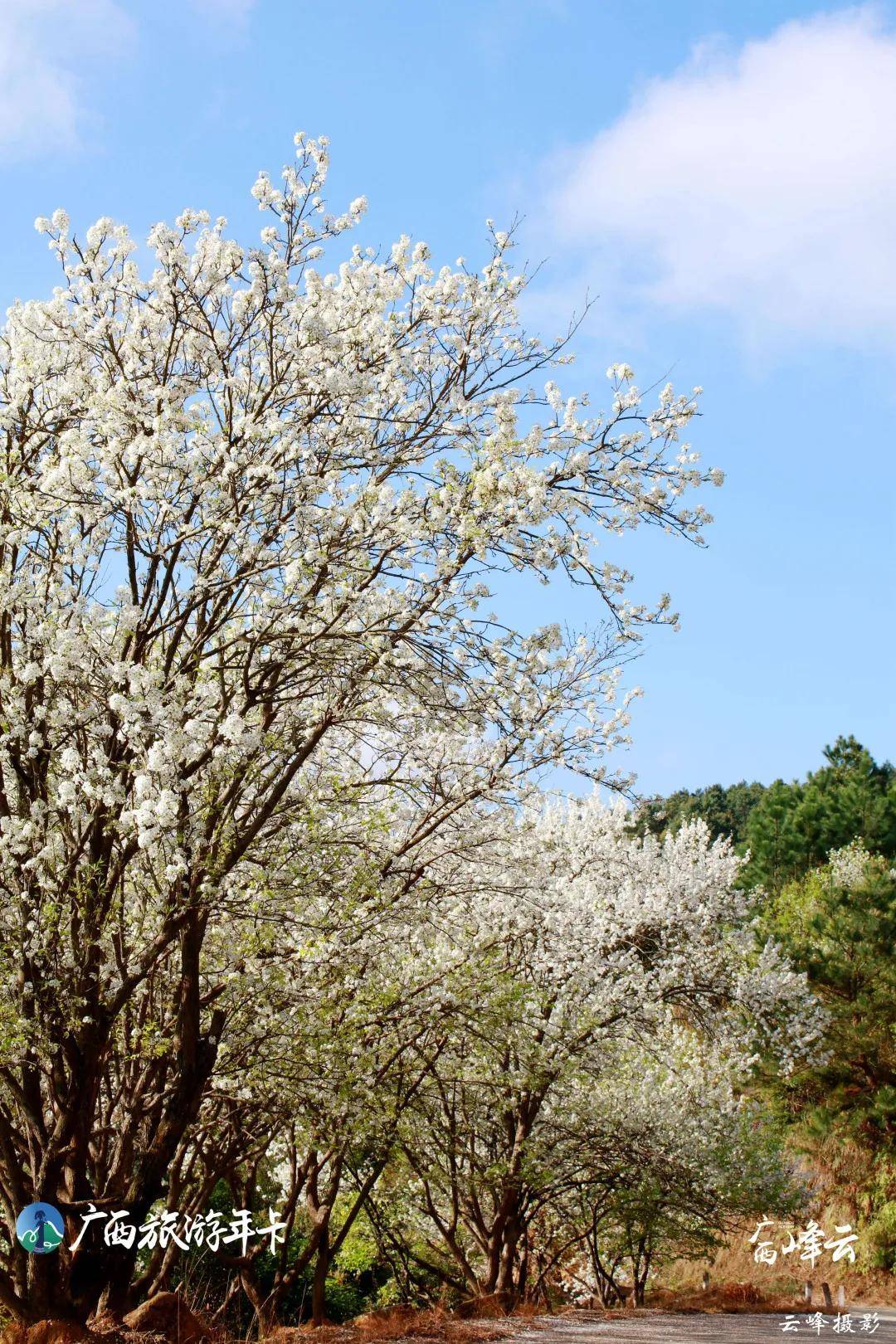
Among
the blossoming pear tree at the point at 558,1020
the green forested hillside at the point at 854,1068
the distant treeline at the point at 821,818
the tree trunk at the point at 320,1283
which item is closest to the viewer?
the tree trunk at the point at 320,1283

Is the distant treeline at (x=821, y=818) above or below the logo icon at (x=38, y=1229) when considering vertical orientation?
above

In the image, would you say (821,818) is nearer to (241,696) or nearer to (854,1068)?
(854,1068)

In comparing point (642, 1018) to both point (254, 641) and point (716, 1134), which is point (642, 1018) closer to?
point (716, 1134)

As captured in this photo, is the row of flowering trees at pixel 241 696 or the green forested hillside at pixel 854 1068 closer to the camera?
the row of flowering trees at pixel 241 696

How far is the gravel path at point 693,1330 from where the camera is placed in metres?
9.44

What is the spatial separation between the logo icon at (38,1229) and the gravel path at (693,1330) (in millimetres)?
3607

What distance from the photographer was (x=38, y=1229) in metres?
6.98

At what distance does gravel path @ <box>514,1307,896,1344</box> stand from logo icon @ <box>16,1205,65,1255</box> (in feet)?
11.8

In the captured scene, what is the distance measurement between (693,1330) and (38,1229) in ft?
22.2

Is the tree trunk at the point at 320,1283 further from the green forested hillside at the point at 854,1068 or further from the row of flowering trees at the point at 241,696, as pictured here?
the green forested hillside at the point at 854,1068

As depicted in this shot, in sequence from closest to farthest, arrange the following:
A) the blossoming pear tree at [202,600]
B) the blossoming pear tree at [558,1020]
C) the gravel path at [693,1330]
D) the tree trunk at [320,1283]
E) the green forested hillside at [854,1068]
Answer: the blossoming pear tree at [202,600] → the gravel path at [693,1330] → the tree trunk at [320,1283] → the blossoming pear tree at [558,1020] → the green forested hillside at [854,1068]

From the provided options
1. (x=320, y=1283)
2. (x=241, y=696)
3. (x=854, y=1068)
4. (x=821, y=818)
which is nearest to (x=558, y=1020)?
(x=320, y=1283)

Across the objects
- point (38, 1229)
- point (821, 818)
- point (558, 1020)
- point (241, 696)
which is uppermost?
point (821, 818)

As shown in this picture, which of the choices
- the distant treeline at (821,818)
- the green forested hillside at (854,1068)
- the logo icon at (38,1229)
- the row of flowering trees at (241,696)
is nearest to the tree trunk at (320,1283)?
the row of flowering trees at (241,696)
